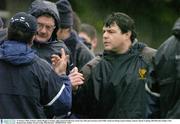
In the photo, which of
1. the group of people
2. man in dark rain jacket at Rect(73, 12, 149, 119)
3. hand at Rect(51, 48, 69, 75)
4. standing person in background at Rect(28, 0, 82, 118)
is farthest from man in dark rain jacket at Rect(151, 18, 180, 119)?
standing person in background at Rect(28, 0, 82, 118)

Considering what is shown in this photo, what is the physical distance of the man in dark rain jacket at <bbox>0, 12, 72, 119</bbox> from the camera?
17.7 ft

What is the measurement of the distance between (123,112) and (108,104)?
0.15m

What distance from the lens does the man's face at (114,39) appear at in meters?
6.38

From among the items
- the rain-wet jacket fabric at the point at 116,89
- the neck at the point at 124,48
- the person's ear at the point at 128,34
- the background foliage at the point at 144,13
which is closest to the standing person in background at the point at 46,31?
the rain-wet jacket fabric at the point at 116,89

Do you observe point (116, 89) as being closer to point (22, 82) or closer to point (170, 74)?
point (170, 74)

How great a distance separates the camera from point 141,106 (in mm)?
6180

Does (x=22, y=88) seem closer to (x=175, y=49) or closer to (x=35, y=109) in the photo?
(x=35, y=109)

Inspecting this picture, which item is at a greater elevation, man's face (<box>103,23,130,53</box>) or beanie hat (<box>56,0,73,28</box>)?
beanie hat (<box>56,0,73,28</box>)

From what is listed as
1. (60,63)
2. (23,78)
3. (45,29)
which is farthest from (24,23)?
(45,29)

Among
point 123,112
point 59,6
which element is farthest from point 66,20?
point 123,112

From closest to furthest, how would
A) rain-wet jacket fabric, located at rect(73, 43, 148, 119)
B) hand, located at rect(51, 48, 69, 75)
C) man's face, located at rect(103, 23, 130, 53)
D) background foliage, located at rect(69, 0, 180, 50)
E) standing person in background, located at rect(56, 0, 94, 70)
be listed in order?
→ hand, located at rect(51, 48, 69, 75) < rain-wet jacket fabric, located at rect(73, 43, 148, 119) < man's face, located at rect(103, 23, 130, 53) < standing person in background, located at rect(56, 0, 94, 70) < background foliage, located at rect(69, 0, 180, 50)

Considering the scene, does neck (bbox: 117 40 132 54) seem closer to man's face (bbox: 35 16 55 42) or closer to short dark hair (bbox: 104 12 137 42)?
short dark hair (bbox: 104 12 137 42)

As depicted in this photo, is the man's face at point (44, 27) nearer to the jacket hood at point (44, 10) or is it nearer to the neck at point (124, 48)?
the jacket hood at point (44, 10)

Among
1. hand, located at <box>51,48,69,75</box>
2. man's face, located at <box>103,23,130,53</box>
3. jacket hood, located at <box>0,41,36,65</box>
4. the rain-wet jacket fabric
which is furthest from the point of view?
man's face, located at <box>103,23,130,53</box>
